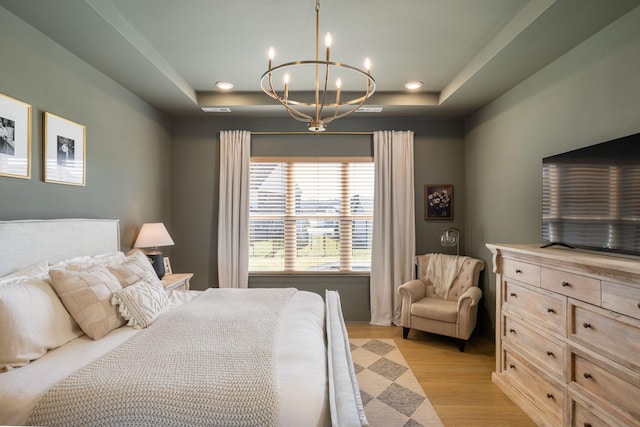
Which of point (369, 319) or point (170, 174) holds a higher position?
point (170, 174)

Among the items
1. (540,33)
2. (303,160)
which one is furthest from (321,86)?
(540,33)

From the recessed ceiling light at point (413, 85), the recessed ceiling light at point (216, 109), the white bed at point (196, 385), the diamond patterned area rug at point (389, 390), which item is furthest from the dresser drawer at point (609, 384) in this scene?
the recessed ceiling light at point (216, 109)

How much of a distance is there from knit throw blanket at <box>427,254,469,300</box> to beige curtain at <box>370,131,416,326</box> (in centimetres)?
27

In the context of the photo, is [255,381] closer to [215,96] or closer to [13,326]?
[13,326]

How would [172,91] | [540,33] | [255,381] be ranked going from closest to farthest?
[255,381] → [540,33] → [172,91]

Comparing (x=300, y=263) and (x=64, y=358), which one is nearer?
(x=64, y=358)

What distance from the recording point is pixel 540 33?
2215mm

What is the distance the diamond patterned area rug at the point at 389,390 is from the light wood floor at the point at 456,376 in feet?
0.27

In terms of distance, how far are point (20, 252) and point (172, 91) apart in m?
2.02

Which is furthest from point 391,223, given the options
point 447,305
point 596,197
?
point 596,197

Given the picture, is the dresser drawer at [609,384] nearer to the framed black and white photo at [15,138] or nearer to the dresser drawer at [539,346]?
the dresser drawer at [539,346]

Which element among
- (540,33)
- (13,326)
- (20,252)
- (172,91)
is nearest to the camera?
(13,326)

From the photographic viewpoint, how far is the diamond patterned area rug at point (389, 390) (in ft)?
7.27

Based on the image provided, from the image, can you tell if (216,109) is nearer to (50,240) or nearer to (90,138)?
(90,138)
